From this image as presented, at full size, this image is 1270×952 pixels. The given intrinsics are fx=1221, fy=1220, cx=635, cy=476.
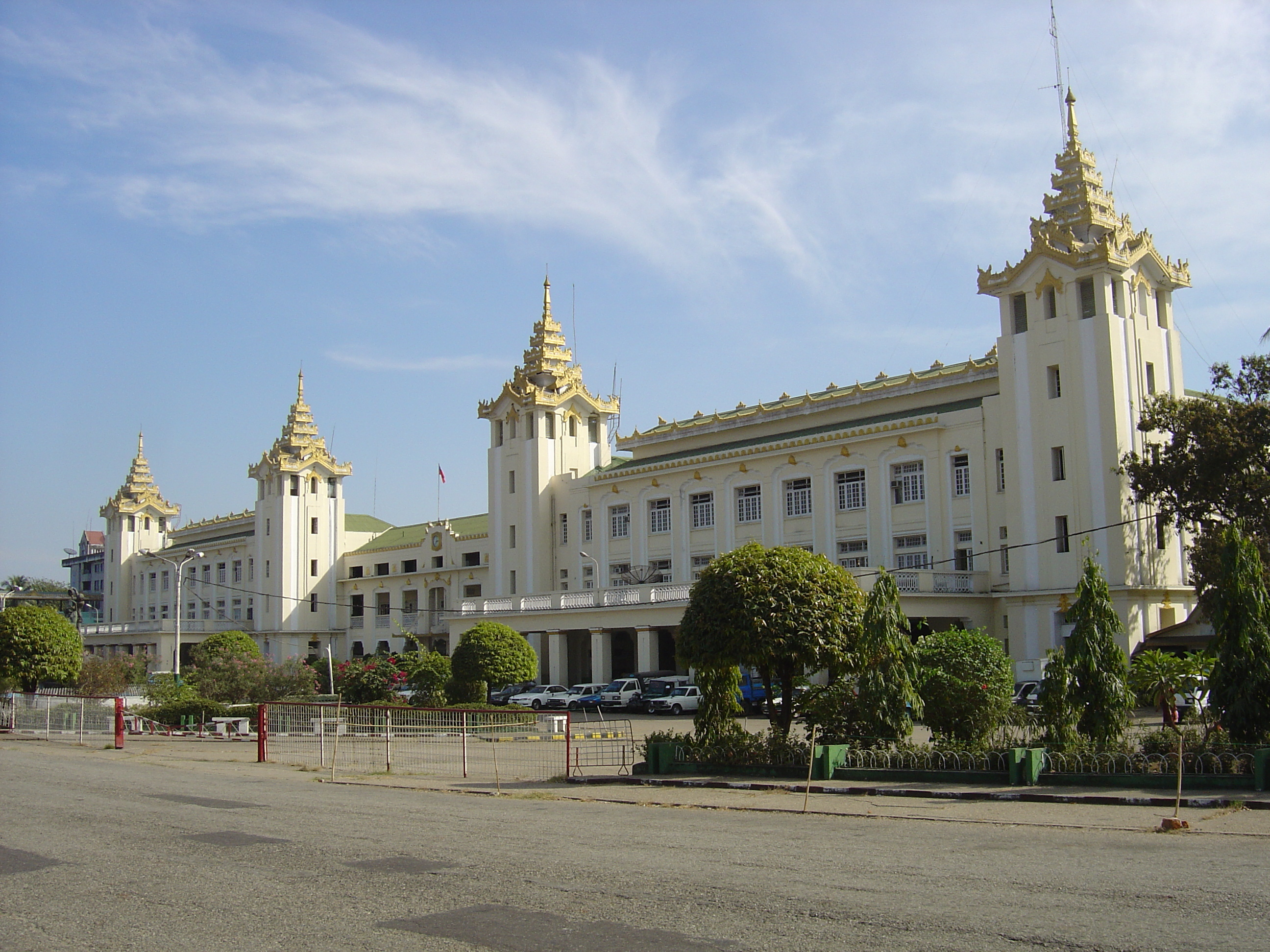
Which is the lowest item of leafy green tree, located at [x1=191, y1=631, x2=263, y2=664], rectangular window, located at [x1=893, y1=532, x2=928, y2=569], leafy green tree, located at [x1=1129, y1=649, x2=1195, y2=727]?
leafy green tree, located at [x1=1129, y1=649, x2=1195, y2=727]

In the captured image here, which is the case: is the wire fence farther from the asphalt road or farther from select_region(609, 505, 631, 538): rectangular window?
select_region(609, 505, 631, 538): rectangular window

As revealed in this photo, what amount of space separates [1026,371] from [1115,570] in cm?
816

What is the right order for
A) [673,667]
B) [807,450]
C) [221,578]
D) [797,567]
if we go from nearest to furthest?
[797,567] < [807,450] < [673,667] < [221,578]

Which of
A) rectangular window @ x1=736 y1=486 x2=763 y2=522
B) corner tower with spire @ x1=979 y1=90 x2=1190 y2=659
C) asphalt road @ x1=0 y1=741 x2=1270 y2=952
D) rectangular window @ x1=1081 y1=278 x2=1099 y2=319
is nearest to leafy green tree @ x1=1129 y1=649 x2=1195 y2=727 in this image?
asphalt road @ x1=0 y1=741 x2=1270 y2=952

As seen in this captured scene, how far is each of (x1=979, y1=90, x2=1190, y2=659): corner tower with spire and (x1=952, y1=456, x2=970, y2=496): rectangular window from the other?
4.56ft

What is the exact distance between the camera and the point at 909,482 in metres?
48.7

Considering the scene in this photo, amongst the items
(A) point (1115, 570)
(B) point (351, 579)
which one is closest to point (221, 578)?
(B) point (351, 579)

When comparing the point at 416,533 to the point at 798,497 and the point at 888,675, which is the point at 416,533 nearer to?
the point at 798,497

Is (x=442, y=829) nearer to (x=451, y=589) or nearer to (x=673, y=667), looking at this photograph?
(x=673, y=667)

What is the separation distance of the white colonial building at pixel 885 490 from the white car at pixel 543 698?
3.59m

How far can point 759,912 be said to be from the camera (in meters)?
9.34

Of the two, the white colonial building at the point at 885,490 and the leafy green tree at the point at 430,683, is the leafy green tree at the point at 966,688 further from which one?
the leafy green tree at the point at 430,683

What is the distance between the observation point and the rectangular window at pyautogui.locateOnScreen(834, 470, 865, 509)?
165ft

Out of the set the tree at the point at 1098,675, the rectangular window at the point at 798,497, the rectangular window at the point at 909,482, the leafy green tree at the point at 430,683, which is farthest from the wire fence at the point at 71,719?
the rectangular window at the point at 909,482
